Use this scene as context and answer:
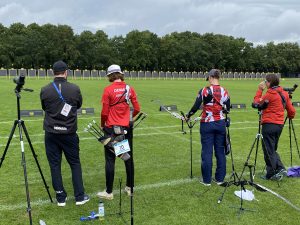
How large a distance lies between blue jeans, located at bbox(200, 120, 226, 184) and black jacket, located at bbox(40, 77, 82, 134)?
2.72 m

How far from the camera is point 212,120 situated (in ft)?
24.1

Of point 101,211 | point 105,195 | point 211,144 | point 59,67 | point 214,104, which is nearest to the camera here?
point 101,211

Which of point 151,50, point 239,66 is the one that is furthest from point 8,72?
point 239,66

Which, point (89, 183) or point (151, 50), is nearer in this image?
point (89, 183)

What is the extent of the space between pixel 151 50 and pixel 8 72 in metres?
40.7

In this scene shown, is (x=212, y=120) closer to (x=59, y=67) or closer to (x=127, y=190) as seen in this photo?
(x=127, y=190)

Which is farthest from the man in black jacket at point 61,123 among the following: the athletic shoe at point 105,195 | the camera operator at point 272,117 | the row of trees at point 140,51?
the row of trees at point 140,51

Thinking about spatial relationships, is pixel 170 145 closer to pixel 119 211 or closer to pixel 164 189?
pixel 164 189

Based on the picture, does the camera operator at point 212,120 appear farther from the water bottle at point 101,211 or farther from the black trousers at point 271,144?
the water bottle at point 101,211

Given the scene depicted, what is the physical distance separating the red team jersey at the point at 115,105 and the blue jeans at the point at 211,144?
1717 millimetres

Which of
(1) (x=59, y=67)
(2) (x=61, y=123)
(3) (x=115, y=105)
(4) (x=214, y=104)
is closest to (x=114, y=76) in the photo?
(3) (x=115, y=105)

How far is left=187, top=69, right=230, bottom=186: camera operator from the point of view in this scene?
287 inches

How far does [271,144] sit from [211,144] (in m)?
1.46

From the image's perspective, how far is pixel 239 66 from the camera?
117 metres
